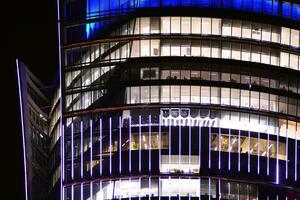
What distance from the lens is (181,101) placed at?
136 meters

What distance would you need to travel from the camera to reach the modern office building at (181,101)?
134500 mm

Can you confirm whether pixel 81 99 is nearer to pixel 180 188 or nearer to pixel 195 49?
pixel 195 49

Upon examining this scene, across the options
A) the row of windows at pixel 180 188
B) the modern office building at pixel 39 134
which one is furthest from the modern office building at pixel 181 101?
the modern office building at pixel 39 134

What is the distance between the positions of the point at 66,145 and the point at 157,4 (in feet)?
59.5

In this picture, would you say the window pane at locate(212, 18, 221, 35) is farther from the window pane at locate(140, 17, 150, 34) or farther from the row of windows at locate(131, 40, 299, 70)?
the window pane at locate(140, 17, 150, 34)

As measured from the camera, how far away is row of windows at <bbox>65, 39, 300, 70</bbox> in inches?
5413

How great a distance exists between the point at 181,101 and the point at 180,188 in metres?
9.36

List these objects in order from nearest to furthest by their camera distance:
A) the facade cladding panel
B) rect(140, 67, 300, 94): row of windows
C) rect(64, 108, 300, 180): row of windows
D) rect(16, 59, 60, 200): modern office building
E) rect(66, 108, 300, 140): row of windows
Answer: the facade cladding panel → rect(64, 108, 300, 180): row of windows → rect(66, 108, 300, 140): row of windows → rect(140, 67, 300, 94): row of windows → rect(16, 59, 60, 200): modern office building

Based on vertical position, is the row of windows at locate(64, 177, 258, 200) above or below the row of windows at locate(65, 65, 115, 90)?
below

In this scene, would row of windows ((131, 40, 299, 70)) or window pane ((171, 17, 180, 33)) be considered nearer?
row of windows ((131, 40, 299, 70))

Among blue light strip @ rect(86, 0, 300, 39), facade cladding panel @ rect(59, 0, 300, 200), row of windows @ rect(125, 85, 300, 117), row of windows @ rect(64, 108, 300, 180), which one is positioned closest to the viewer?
facade cladding panel @ rect(59, 0, 300, 200)

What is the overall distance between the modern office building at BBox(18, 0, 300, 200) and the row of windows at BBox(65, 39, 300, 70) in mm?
107

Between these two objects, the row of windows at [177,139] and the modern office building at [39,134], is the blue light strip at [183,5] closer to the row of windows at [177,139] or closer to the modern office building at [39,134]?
the row of windows at [177,139]

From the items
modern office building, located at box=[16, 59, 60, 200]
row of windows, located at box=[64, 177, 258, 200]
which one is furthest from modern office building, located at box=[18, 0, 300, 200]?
modern office building, located at box=[16, 59, 60, 200]
